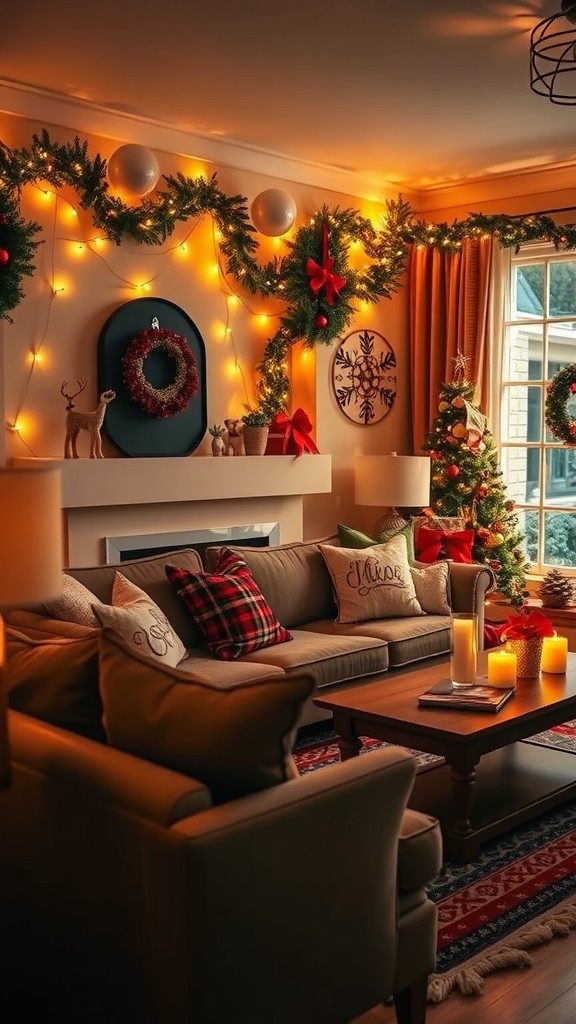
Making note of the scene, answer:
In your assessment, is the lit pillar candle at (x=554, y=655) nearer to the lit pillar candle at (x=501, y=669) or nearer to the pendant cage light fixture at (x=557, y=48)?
the lit pillar candle at (x=501, y=669)

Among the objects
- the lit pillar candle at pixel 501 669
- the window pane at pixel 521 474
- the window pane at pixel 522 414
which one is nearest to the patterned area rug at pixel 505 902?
the lit pillar candle at pixel 501 669

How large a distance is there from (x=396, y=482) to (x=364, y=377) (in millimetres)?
906

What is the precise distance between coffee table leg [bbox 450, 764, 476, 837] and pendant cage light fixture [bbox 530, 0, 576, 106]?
2.20 meters

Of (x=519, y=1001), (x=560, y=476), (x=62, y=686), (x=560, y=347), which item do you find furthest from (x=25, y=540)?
(x=560, y=347)

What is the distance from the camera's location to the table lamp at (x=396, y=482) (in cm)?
601

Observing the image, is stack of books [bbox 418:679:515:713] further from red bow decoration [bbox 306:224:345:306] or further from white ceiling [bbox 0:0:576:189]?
red bow decoration [bbox 306:224:345:306]

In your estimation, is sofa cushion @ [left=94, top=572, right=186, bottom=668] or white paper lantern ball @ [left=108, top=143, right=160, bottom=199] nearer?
sofa cushion @ [left=94, top=572, right=186, bottom=668]

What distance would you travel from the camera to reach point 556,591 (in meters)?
6.00

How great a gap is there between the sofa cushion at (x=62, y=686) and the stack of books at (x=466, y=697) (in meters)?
1.49

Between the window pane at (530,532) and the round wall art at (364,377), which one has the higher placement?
the round wall art at (364,377)

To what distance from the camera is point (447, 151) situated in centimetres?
583

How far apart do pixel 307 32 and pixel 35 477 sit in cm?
274

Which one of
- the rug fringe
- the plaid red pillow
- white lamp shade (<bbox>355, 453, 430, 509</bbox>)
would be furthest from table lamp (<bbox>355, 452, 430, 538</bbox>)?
Answer: the rug fringe

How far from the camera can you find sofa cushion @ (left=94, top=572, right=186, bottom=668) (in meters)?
3.83
